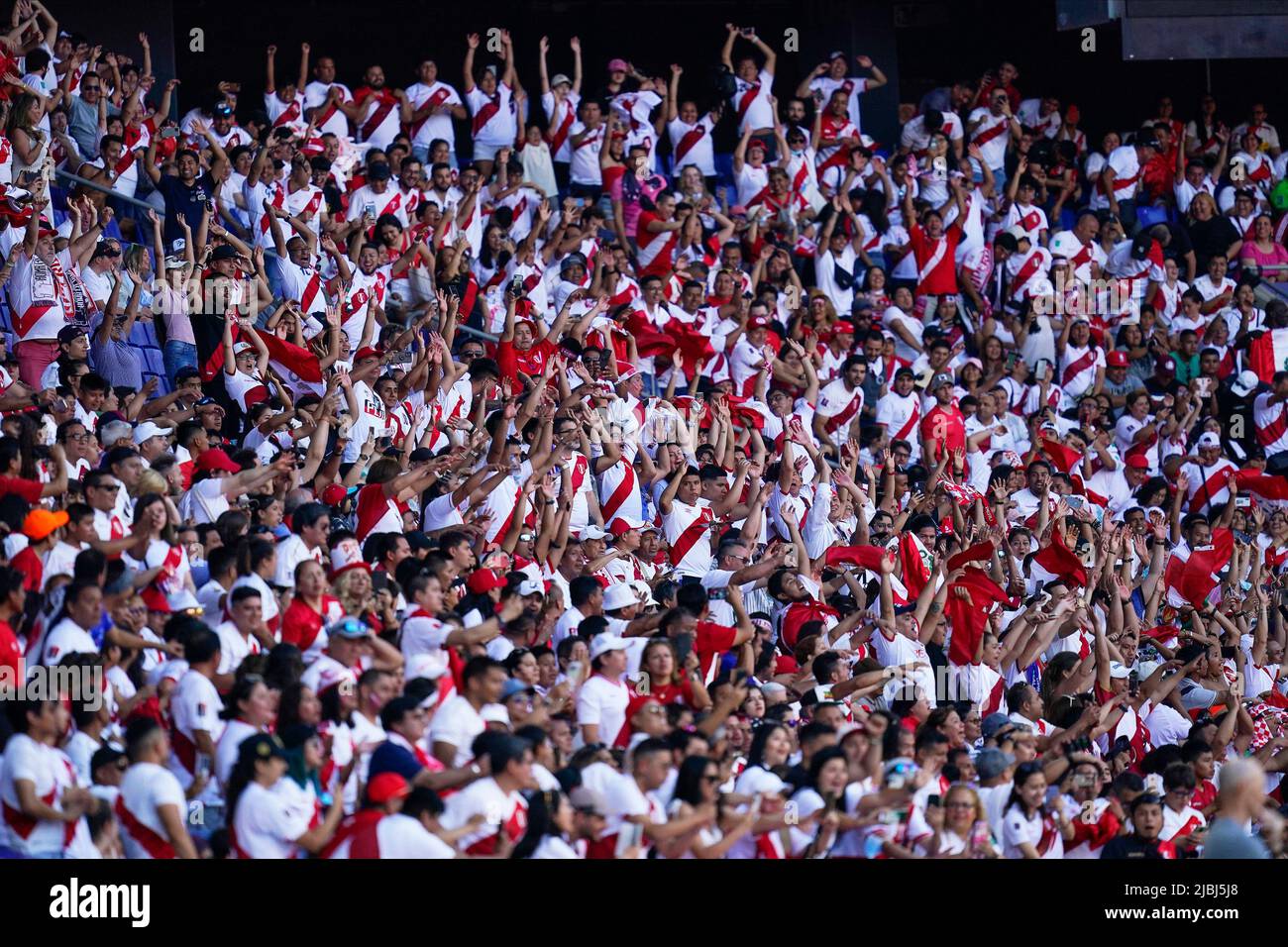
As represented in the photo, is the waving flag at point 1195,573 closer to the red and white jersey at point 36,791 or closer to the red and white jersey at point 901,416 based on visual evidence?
the red and white jersey at point 901,416

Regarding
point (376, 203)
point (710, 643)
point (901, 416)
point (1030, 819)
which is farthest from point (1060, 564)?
point (376, 203)

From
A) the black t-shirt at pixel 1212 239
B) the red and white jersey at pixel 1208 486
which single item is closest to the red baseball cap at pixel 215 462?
the red and white jersey at pixel 1208 486

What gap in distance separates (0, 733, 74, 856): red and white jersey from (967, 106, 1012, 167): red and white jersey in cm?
1157

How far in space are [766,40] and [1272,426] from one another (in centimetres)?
639

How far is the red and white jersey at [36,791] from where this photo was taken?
274 inches

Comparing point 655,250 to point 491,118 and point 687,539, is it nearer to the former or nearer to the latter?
point 491,118

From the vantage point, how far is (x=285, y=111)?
49.4 feet

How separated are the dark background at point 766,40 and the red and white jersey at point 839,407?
13.8ft

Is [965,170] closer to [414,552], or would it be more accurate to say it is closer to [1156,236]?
[1156,236]

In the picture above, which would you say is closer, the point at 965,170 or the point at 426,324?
the point at 426,324

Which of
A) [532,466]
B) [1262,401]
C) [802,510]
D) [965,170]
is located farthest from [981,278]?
[532,466]

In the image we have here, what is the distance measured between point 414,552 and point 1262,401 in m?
7.84

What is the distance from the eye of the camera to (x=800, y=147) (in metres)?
16.2
